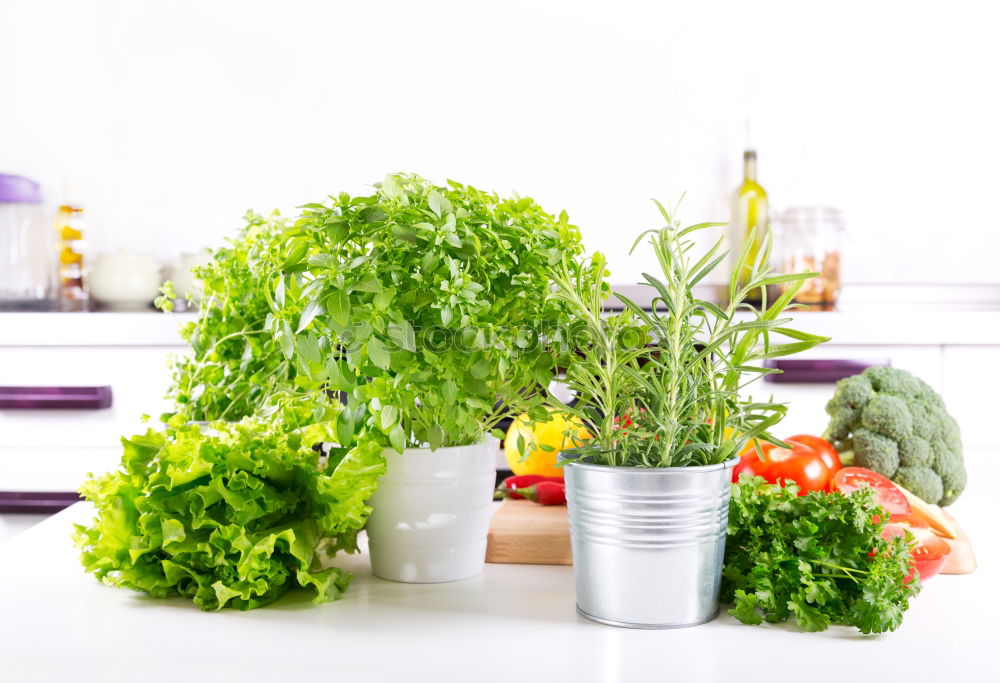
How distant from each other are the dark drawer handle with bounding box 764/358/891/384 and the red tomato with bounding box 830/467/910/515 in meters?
1.49

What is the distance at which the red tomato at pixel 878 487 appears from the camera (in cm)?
88

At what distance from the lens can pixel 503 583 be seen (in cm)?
82

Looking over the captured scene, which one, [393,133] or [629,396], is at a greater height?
[393,133]

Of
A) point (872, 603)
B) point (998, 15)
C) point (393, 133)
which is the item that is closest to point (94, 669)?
point (872, 603)

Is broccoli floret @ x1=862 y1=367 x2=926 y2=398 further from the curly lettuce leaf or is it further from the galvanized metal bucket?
the curly lettuce leaf

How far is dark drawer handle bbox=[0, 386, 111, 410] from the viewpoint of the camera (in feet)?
7.95

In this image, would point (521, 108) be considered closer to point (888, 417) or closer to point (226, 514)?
point (888, 417)

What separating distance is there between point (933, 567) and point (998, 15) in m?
2.82

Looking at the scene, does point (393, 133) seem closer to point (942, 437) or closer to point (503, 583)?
point (942, 437)

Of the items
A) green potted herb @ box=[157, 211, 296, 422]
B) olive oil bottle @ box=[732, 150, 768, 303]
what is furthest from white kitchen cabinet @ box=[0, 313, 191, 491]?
olive oil bottle @ box=[732, 150, 768, 303]

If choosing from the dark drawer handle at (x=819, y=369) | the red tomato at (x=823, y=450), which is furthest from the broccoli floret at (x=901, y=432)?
the dark drawer handle at (x=819, y=369)

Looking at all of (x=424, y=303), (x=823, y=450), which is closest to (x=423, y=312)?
(x=424, y=303)

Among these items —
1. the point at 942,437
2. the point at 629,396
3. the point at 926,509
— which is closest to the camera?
the point at 629,396

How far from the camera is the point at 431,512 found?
2.63ft
